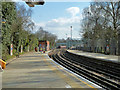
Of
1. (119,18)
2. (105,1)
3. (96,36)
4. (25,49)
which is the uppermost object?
(105,1)

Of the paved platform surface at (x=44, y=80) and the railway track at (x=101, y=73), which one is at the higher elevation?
the paved platform surface at (x=44, y=80)

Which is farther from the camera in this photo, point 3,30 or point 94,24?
point 94,24

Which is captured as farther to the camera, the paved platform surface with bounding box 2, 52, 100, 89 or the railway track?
the railway track

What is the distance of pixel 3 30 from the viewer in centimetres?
2320

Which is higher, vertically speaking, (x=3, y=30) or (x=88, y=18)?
(x=88, y=18)

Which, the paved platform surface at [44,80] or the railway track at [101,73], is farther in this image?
the railway track at [101,73]

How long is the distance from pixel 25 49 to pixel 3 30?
32.1 metres

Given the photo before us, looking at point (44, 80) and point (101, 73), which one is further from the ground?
point (44, 80)

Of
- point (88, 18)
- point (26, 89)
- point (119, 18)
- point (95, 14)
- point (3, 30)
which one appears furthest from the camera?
point (88, 18)

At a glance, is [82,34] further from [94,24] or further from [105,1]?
[105,1]

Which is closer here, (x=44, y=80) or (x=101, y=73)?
(x=44, y=80)

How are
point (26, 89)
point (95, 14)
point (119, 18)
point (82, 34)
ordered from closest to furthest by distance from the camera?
point (26, 89) → point (119, 18) → point (95, 14) → point (82, 34)

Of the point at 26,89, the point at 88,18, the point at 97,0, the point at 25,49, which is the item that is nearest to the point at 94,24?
the point at 88,18

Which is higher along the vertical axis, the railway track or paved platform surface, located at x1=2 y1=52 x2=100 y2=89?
paved platform surface, located at x1=2 y1=52 x2=100 y2=89
